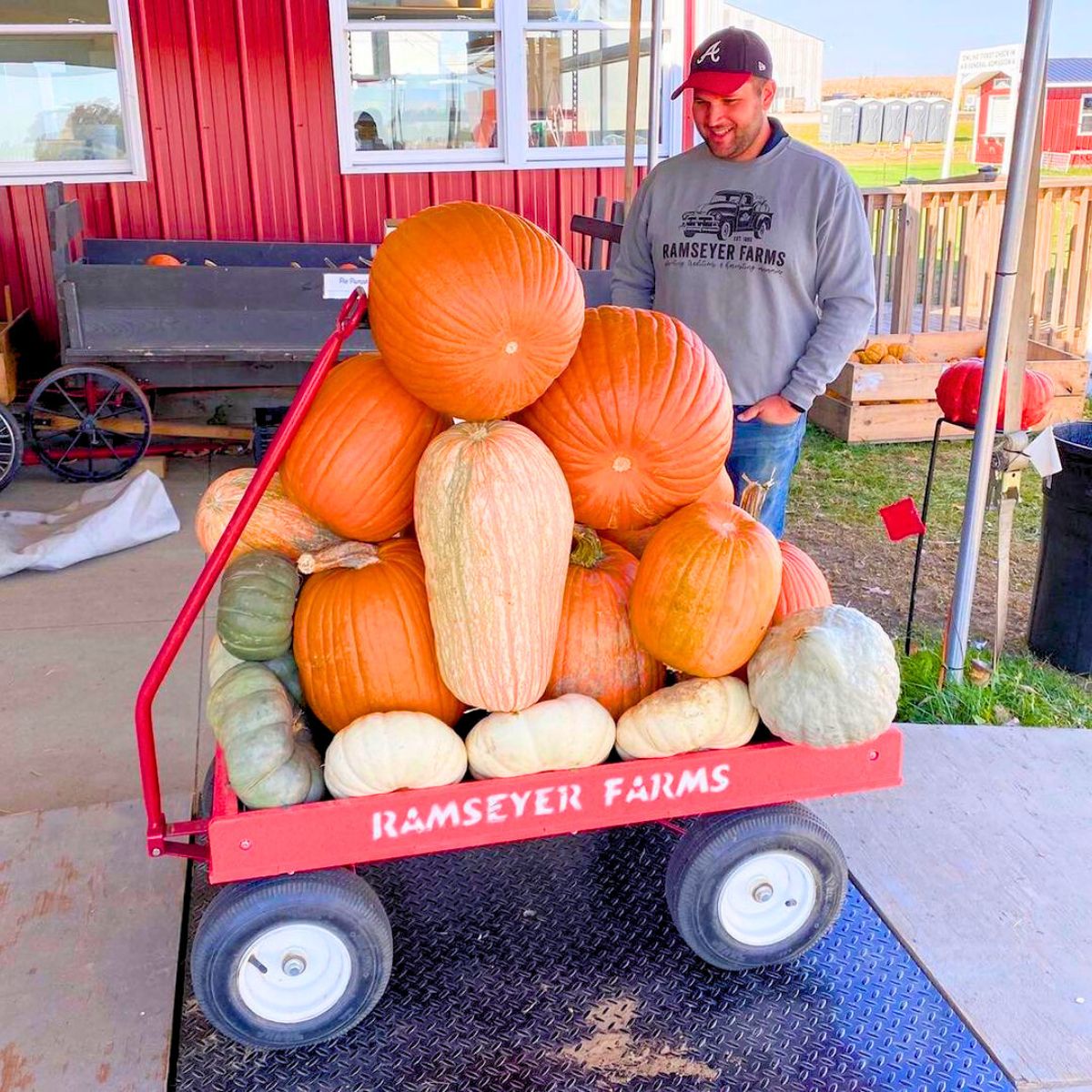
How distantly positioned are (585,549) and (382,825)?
2.37 feet

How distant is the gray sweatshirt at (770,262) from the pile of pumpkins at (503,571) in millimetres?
1288

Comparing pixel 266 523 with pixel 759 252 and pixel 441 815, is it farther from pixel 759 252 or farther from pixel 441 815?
pixel 759 252

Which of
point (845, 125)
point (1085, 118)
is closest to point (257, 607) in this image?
point (1085, 118)

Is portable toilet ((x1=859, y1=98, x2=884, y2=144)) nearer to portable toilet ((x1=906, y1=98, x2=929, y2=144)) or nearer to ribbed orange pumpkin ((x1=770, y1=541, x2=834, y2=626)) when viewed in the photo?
portable toilet ((x1=906, y1=98, x2=929, y2=144))

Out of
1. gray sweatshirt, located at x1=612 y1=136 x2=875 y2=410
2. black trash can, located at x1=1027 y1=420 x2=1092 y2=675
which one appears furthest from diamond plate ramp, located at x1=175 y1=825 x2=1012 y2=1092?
black trash can, located at x1=1027 y1=420 x2=1092 y2=675

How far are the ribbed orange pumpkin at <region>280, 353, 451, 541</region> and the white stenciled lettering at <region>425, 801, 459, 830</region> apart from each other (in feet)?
1.97

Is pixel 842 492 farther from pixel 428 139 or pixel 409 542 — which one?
pixel 409 542

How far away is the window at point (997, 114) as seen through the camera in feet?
111

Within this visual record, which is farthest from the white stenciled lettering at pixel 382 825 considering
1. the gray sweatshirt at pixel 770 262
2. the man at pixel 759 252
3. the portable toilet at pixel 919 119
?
the portable toilet at pixel 919 119

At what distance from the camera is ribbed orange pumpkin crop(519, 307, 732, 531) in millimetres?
2178

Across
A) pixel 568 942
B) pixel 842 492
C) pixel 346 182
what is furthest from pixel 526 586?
pixel 346 182

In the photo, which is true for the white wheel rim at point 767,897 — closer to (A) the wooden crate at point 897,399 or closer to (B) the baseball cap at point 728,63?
(B) the baseball cap at point 728,63

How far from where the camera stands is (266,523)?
2334 millimetres

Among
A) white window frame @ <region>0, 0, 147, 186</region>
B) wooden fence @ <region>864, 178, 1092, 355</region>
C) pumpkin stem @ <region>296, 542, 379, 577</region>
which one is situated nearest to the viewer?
pumpkin stem @ <region>296, 542, 379, 577</region>
